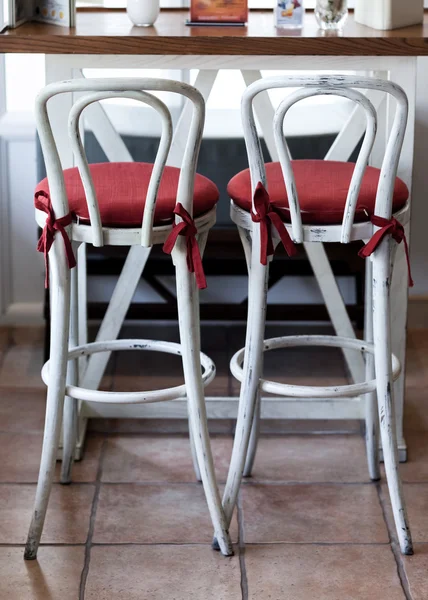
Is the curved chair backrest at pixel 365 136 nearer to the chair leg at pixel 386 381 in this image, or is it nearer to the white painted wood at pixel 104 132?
the chair leg at pixel 386 381

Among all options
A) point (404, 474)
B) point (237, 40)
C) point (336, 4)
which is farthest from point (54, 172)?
point (404, 474)

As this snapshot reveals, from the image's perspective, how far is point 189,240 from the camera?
2.02 meters

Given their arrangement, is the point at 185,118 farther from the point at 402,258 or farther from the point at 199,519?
the point at 199,519

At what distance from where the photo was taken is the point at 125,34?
2.23 meters

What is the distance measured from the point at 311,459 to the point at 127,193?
3.33ft

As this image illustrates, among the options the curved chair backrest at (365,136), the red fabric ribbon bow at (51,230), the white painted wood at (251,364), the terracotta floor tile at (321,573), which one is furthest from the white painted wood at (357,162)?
the terracotta floor tile at (321,573)

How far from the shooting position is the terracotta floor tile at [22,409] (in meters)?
2.81

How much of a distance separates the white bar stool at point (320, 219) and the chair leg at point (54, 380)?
421 millimetres

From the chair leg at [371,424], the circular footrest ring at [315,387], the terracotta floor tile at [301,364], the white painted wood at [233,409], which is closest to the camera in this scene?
the circular footrest ring at [315,387]

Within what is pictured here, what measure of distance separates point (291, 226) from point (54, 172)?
0.53 m

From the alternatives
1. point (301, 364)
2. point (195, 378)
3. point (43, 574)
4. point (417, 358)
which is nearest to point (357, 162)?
point (195, 378)

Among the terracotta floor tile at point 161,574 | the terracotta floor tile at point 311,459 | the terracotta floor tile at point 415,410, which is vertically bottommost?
the terracotta floor tile at point 161,574

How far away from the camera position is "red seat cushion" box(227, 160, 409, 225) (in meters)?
2.05

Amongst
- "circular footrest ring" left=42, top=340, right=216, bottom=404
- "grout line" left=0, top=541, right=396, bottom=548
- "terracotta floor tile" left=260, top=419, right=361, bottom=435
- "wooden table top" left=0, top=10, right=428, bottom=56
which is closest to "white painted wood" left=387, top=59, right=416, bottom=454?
"wooden table top" left=0, top=10, right=428, bottom=56
